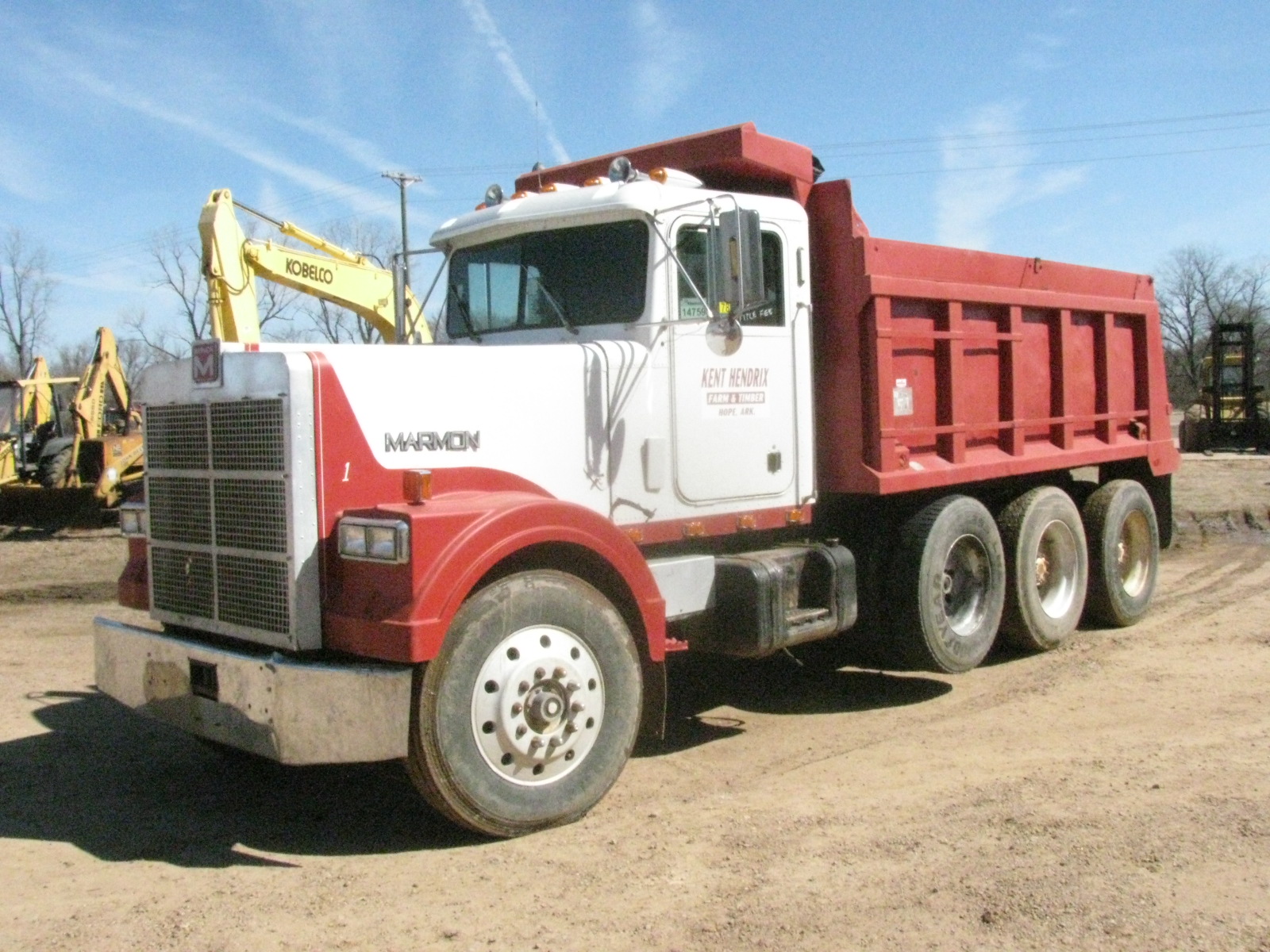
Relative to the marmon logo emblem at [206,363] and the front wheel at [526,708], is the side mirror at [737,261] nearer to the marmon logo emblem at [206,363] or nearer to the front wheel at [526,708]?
the front wheel at [526,708]

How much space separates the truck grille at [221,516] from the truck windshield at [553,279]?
182cm

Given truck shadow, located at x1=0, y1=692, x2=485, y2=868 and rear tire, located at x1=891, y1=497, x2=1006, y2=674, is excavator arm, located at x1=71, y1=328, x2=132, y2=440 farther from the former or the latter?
rear tire, located at x1=891, y1=497, x2=1006, y2=674

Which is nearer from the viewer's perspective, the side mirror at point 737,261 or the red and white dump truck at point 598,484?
the red and white dump truck at point 598,484

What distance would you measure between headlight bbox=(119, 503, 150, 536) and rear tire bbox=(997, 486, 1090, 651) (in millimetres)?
5317

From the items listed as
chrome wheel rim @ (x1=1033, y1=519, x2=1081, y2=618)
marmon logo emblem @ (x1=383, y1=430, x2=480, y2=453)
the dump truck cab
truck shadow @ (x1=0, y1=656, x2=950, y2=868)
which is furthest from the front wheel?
chrome wheel rim @ (x1=1033, y1=519, x2=1081, y2=618)

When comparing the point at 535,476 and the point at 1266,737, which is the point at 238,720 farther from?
the point at 1266,737

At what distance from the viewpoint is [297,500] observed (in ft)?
14.9

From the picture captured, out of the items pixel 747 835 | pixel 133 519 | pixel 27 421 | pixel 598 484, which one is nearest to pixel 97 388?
pixel 27 421

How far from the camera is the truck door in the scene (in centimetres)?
588

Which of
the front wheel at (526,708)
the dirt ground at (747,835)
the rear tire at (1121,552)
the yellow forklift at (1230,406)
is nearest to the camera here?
the dirt ground at (747,835)

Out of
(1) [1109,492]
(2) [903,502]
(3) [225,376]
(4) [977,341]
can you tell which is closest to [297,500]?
(3) [225,376]

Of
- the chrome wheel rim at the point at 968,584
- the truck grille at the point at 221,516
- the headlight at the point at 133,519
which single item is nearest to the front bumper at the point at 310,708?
the truck grille at the point at 221,516

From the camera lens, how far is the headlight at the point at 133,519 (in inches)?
220

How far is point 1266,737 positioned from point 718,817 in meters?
2.95
